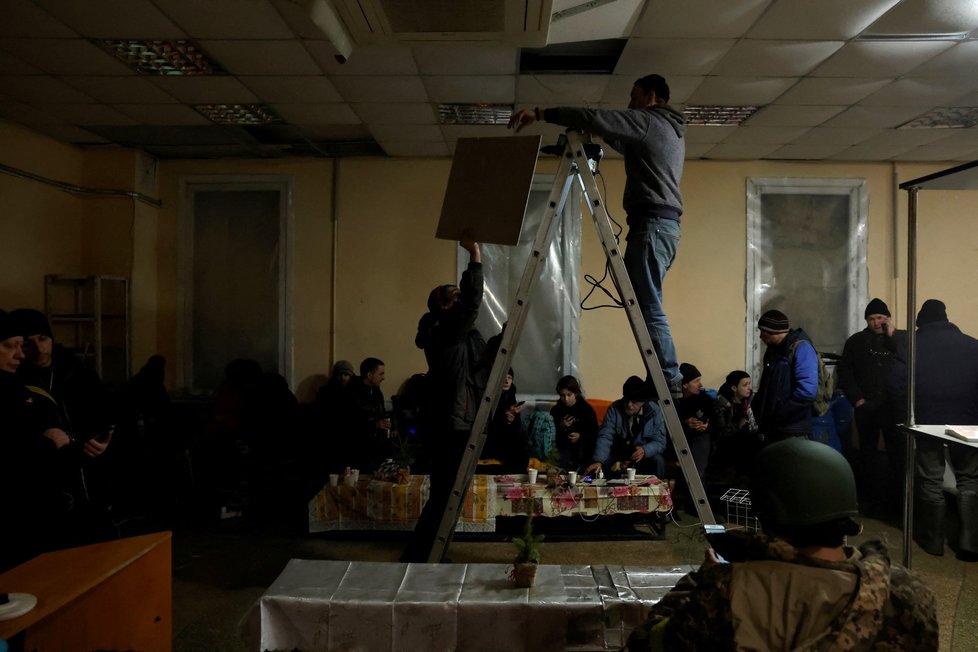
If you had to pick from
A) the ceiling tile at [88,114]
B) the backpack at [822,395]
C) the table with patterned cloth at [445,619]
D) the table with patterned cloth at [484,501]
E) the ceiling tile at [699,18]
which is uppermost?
the ceiling tile at [88,114]

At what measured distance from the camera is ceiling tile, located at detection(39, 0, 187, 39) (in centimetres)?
324

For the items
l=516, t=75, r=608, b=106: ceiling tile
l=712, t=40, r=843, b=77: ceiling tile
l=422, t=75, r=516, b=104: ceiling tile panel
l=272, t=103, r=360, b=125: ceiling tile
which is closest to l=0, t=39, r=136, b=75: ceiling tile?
l=272, t=103, r=360, b=125: ceiling tile

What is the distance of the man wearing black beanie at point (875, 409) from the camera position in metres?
4.98

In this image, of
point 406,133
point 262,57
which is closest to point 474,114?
point 406,133

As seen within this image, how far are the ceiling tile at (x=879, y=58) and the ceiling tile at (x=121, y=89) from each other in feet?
14.5

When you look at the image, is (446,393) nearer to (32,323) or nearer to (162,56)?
(32,323)

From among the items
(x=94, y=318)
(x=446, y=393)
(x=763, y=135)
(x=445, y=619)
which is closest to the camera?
(x=445, y=619)

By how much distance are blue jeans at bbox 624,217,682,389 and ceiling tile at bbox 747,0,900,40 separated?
→ 1650 mm

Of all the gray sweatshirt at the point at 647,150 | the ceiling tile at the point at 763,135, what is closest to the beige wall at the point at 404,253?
the ceiling tile at the point at 763,135

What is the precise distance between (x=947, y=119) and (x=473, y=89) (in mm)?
3693

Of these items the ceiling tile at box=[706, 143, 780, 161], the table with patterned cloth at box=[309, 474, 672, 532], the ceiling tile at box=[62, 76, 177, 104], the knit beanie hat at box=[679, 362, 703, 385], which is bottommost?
the table with patterned cloth at box=[309, 474, 672, 532]

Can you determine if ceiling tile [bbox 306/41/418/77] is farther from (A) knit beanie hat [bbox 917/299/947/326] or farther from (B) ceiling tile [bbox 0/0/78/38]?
(A) knit beanie hat [bbox 917/299/947/326]

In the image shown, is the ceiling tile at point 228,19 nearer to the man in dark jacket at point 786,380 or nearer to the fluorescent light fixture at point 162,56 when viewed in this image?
the fluorescent light fixture at point 162,56

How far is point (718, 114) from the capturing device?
193 inches
